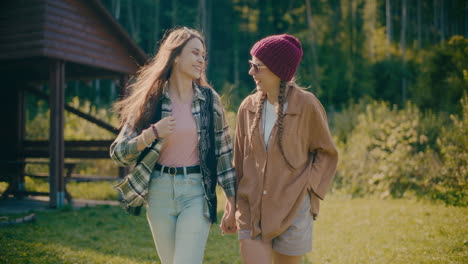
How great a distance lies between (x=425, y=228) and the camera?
7727 millimetres

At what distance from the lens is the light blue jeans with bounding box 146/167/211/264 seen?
9.69 feet

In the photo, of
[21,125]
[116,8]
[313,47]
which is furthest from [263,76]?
[313,47]

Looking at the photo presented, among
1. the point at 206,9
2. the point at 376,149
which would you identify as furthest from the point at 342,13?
the point at 376,149

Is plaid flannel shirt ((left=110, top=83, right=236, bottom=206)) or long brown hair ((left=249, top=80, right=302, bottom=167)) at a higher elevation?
long brown hair ((left=249, top=80, right=302, bottom=167))

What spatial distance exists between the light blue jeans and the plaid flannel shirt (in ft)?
0.32

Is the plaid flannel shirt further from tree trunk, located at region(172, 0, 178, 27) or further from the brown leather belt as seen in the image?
tree trunk, located at region(172, 0, 178, 27)

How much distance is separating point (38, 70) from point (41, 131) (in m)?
6.55

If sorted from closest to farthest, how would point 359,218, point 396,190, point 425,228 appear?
point 425,228
point 359,218
point 396,190

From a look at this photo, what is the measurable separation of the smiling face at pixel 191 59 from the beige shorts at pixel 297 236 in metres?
1.27

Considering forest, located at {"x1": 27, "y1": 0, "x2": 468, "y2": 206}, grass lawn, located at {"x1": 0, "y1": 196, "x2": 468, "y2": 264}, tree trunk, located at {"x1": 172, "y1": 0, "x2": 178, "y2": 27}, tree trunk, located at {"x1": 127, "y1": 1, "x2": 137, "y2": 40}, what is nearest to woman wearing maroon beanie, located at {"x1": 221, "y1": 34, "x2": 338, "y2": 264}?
grass lawn, located at {"x1": 0, "y1": 196, "x2": 468, "y2": 264}

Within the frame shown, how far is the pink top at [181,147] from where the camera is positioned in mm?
3104

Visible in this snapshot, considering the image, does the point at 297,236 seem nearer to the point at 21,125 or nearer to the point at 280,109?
the point at 280,109

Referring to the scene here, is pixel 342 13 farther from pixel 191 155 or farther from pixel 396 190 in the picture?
pixel 191 155

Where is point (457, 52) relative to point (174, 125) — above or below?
above
